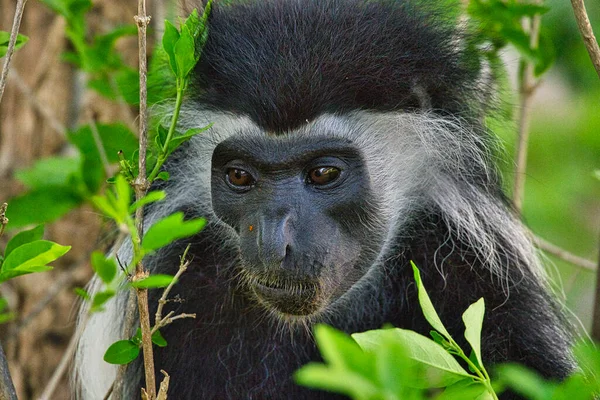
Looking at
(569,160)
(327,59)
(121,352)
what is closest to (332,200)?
(327,59)

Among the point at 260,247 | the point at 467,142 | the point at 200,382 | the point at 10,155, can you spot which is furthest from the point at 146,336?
the point at 10,155

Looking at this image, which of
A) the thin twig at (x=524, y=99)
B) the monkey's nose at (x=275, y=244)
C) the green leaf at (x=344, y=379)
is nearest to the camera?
the green leaf at (x=344, y=379)

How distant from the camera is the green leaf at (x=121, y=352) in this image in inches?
84.3

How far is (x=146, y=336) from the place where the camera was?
203 cm

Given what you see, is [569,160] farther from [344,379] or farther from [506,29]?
[344,379]

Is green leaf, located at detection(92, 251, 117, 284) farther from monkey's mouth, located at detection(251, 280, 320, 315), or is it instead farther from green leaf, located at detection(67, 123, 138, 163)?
green leaf, located at detection(67, 123, 138, 163)

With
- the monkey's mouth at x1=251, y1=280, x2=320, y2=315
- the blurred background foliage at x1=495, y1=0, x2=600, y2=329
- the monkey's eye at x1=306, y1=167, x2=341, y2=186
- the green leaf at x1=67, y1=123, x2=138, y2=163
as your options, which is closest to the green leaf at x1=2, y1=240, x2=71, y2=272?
the monkey's mouth at x1=251, y1=280, x2=320, y2=315

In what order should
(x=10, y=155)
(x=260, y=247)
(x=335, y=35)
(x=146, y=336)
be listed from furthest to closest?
1. (x=10, y=155)
2. (x=335, y=35)
3. (x=260, y=247)
4. (x=146, y=336)

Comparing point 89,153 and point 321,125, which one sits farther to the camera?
point 89,153

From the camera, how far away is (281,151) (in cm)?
296

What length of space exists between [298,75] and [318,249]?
0.63 meters

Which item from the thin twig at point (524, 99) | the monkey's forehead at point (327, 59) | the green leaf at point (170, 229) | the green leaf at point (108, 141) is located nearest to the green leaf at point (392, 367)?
the green leaf at point (170, 229)

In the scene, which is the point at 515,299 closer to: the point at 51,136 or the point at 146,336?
the point at 146,336

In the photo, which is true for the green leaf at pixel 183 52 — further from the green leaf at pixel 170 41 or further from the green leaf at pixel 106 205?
the green leaf at pixel 106 205
